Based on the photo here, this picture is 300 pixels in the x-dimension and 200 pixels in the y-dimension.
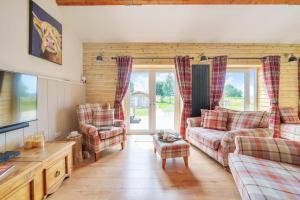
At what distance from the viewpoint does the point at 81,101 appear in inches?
153

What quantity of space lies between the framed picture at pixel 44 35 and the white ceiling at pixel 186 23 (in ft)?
2.12

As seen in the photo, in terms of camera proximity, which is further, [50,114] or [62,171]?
[50,114]

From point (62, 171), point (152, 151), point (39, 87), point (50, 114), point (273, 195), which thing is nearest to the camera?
point (273, 195)

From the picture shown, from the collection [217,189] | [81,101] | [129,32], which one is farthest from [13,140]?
[129,32]

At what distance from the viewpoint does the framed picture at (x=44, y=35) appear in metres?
2.22

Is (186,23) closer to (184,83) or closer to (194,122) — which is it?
(184,83)

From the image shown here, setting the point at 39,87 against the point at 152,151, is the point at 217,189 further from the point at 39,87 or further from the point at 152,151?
the point at 39,87

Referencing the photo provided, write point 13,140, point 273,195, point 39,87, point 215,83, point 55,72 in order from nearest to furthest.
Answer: point 273,195 → point 13,140 → point 39,87 → point 55,72 → point 215,83

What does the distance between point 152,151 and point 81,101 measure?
6.97 ft

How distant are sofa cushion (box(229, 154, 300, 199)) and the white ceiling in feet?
9.35

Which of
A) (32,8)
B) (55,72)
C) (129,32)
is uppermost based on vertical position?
(129,32)

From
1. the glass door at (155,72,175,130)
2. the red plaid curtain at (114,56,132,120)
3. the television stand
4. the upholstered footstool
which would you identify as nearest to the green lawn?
the glass door at (155,72,175,130)

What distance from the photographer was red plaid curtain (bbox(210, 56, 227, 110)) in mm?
3973

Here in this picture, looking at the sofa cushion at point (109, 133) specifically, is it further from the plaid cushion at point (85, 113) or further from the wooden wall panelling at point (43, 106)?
the wooden wall panelling at point (43, 106)
